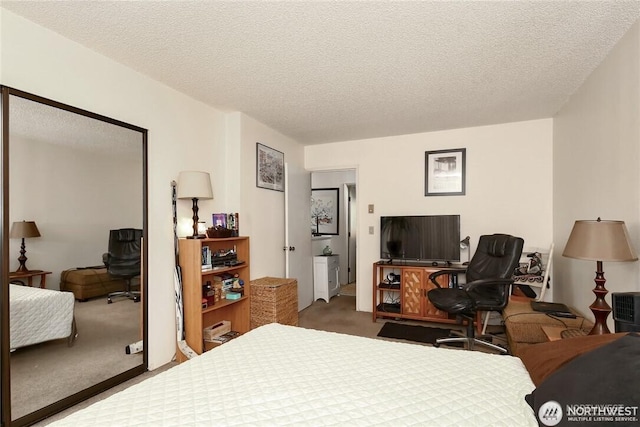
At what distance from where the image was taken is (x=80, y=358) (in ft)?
7.30

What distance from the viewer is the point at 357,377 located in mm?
1307

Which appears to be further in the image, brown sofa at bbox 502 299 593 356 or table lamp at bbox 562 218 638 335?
brown sofa at bbox 502 299 593 356

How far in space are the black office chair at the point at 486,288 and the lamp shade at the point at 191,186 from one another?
2.29 metres

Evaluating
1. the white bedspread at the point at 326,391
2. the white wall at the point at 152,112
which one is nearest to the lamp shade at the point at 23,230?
the white wall at the point at 152,112

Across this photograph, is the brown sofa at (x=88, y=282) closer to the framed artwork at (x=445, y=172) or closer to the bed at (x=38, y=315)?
the bed at (x=38, y=315)

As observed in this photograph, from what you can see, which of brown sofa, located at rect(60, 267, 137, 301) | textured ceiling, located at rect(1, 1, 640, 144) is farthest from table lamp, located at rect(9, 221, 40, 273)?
textured ceiling, located at rect(1, 1, 640, 144)

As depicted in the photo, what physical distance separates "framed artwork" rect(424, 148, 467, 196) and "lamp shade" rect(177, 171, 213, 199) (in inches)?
108

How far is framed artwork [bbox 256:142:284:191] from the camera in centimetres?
377

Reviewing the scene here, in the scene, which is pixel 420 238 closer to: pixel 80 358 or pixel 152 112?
pixel 152 112

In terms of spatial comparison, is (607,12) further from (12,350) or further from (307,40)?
(12,350)

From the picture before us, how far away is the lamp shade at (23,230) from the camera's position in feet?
6.01

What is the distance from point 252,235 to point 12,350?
2126mm

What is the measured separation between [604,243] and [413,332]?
7.11ft

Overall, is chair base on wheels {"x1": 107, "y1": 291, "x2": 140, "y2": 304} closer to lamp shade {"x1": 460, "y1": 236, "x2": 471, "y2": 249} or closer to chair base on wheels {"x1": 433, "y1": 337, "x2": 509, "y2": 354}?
chair base on wheels {"x1": 433, "y1": 337, "x2": 509, "y2": 354}
